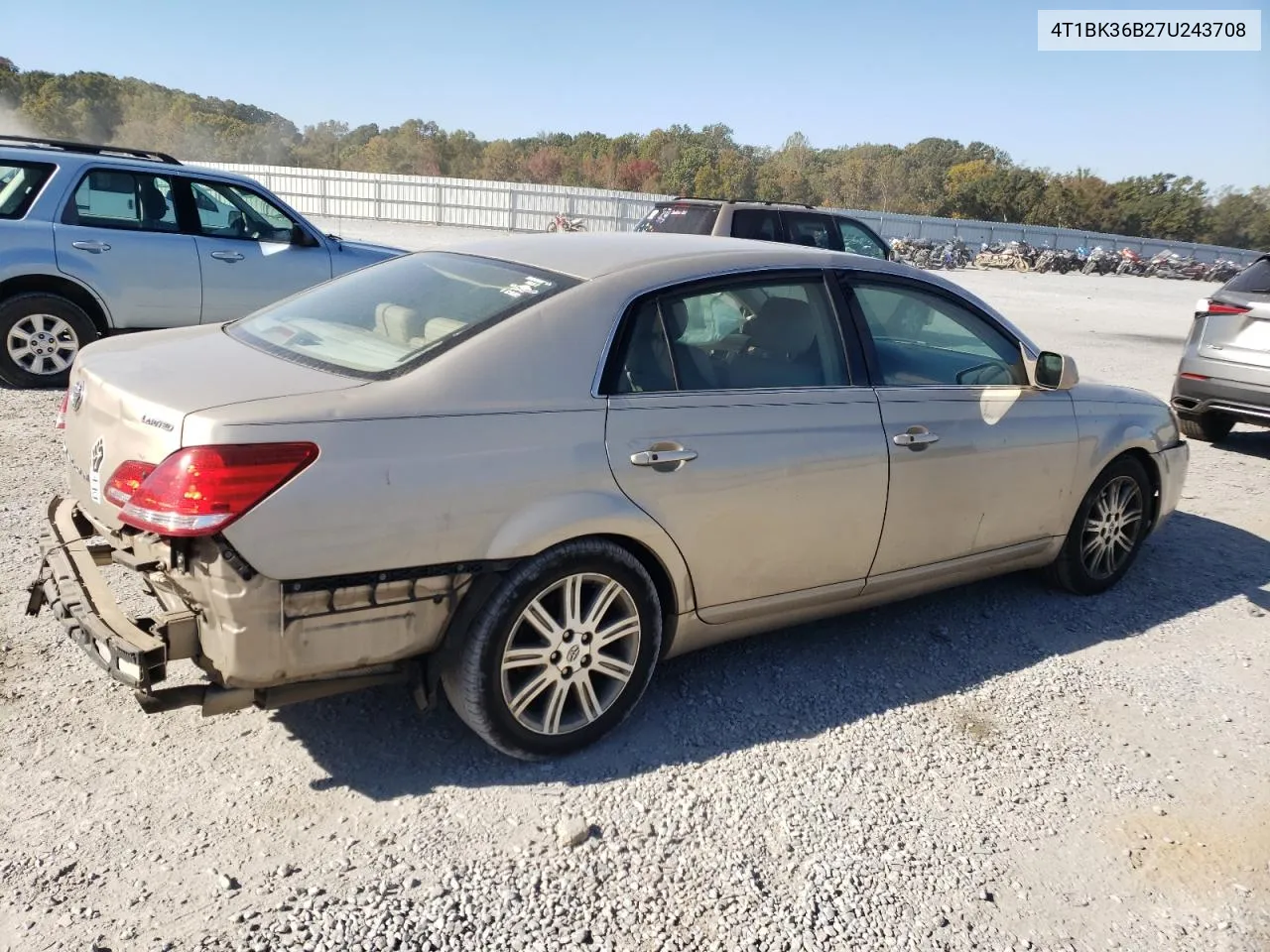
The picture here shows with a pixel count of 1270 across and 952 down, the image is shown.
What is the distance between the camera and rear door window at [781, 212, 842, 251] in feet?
38.2

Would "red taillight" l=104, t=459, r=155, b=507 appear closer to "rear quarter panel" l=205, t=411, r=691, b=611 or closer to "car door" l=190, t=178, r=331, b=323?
"rear quarter panel" l=205, t=411, r=691, b=611

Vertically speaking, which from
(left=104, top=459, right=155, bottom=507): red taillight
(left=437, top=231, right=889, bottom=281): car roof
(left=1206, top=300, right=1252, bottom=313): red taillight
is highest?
(left=437, top=231, right=889, bottom=281): car roof

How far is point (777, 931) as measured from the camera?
2725 millimetres

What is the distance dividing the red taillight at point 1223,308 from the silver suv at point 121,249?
644cm

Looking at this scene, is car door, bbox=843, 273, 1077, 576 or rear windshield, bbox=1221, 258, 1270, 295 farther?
rear windshield, bbox=1221, 258, 1270, 295

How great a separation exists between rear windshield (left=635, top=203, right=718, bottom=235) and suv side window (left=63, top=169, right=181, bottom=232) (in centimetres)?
509

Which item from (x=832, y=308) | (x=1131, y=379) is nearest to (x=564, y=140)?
(x=1131, y=379)

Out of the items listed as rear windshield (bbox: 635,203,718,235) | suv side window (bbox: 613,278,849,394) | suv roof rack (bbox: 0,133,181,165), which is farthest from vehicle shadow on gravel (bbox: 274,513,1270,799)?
rear windshield (bbox: 635,203,718,235)

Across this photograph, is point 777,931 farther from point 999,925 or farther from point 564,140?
point 564,140

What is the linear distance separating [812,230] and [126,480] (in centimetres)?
998

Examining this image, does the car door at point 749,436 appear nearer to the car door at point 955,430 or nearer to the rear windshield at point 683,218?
the car door at point 955,430

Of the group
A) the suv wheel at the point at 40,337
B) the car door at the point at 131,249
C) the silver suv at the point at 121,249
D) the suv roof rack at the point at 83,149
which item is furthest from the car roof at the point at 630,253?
the suv roof rack at the point at 83,149

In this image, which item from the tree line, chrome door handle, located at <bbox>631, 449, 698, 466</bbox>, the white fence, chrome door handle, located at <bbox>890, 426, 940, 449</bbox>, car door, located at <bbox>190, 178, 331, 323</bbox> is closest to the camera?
chrome door handle, located at <bbox>631, 449, 698, 466</bbox>

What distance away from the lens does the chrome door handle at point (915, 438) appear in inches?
159
